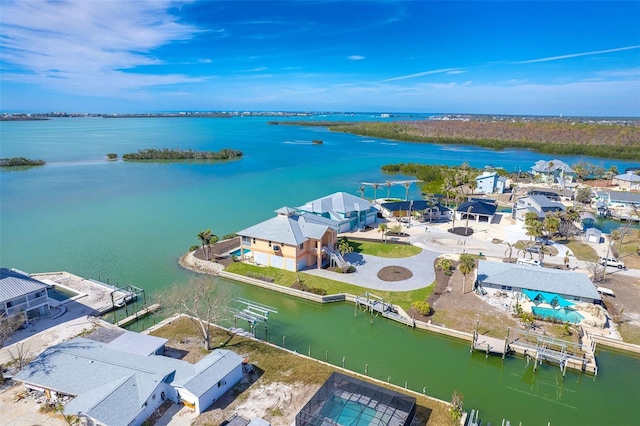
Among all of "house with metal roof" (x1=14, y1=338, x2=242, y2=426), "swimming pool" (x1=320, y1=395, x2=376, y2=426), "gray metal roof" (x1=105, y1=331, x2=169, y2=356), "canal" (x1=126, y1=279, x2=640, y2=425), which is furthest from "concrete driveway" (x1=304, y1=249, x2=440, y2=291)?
"gray metal roof" (x1=105, y1=331, x2=169, y2=356)

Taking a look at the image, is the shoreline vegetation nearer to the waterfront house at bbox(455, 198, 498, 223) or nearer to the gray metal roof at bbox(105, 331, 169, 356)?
the waterfront house at bbox(455, 198, 498, 223)

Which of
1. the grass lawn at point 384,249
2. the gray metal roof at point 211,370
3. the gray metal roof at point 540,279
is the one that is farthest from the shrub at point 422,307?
the gray metal roof at point 211,370

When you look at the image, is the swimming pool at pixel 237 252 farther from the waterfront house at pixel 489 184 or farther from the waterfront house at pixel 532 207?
the waterfront house at pixel 489 184

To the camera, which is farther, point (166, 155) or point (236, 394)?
point (166, 155)

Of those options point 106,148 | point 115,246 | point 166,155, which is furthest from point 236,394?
point 106,148

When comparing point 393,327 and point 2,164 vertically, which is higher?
point 2,164

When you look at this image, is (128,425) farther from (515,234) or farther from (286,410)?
(515,234)

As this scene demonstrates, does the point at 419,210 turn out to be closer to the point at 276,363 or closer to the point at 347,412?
the point at 276,363
